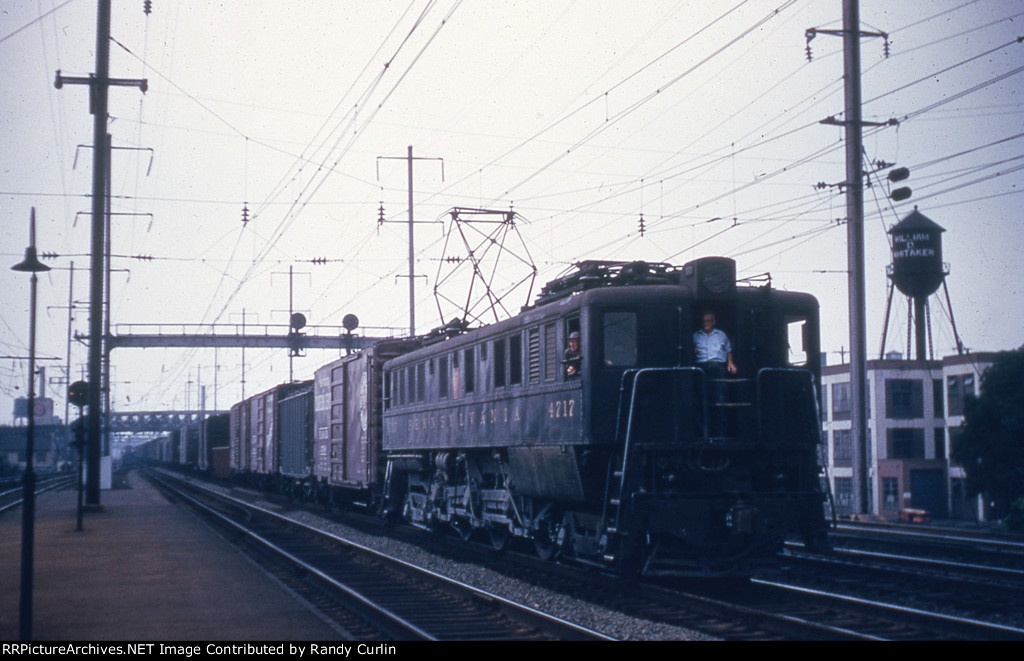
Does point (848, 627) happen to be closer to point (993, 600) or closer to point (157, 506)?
point (993, 600)

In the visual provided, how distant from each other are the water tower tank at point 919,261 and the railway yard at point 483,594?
35.8 metres

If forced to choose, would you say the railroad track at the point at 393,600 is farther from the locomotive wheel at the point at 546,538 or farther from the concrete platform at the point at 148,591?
the locomotive wheel at the point at 546,538

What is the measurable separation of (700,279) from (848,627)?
14.8ft

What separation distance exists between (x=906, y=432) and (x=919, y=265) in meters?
8.15

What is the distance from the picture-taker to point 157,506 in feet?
108

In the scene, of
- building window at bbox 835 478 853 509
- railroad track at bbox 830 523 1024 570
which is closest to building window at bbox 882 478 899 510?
building window at bbox 835 478 853 509

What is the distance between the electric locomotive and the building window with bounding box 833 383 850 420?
4251 centimetres

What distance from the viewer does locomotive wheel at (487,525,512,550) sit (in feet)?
59.1

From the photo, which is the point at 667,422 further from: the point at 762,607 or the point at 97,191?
the point at 97,191

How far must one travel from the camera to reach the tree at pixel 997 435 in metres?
34.6

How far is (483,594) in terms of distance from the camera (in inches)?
495

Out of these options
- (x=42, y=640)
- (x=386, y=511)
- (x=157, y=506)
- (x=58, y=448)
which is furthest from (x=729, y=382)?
(x=58, y=448)

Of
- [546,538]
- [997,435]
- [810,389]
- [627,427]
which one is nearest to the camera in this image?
[627,427]

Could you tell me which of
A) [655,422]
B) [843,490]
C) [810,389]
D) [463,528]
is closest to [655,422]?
[655,422]
